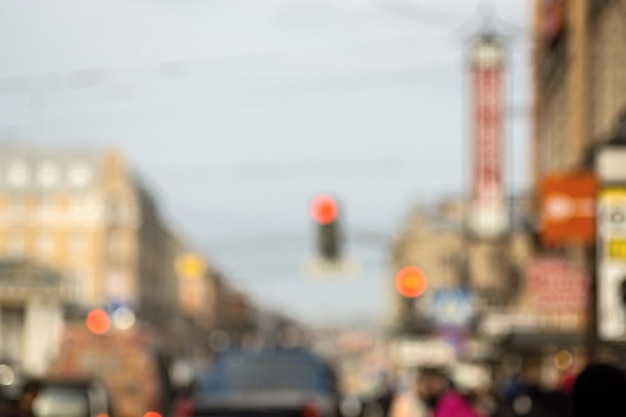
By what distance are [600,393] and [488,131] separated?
126 feet

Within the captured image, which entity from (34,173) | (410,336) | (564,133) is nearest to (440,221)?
(34,173)

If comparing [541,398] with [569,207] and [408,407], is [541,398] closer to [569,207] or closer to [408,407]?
[569,207]

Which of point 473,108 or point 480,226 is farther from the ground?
point 473,108

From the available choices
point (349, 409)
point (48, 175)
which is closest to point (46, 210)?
point (48, 175)

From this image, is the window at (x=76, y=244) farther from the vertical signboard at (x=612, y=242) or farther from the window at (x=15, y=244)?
the vertical signboard at (x=612, y=242)

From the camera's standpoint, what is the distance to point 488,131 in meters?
44.5

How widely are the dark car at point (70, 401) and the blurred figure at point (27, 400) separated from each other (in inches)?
369

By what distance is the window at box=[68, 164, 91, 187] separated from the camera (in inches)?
6186

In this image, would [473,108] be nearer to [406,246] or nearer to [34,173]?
[406,246]

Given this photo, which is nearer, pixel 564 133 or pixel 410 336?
pixel 564 133

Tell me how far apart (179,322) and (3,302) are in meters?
56.0

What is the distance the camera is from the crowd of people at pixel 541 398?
6.22 metres

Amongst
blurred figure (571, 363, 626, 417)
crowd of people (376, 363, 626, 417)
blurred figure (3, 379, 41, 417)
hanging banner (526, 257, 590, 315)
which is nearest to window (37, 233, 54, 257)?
hanging banner (526, 257, 590, 315)

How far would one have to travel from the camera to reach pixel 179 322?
18138 centimetres
